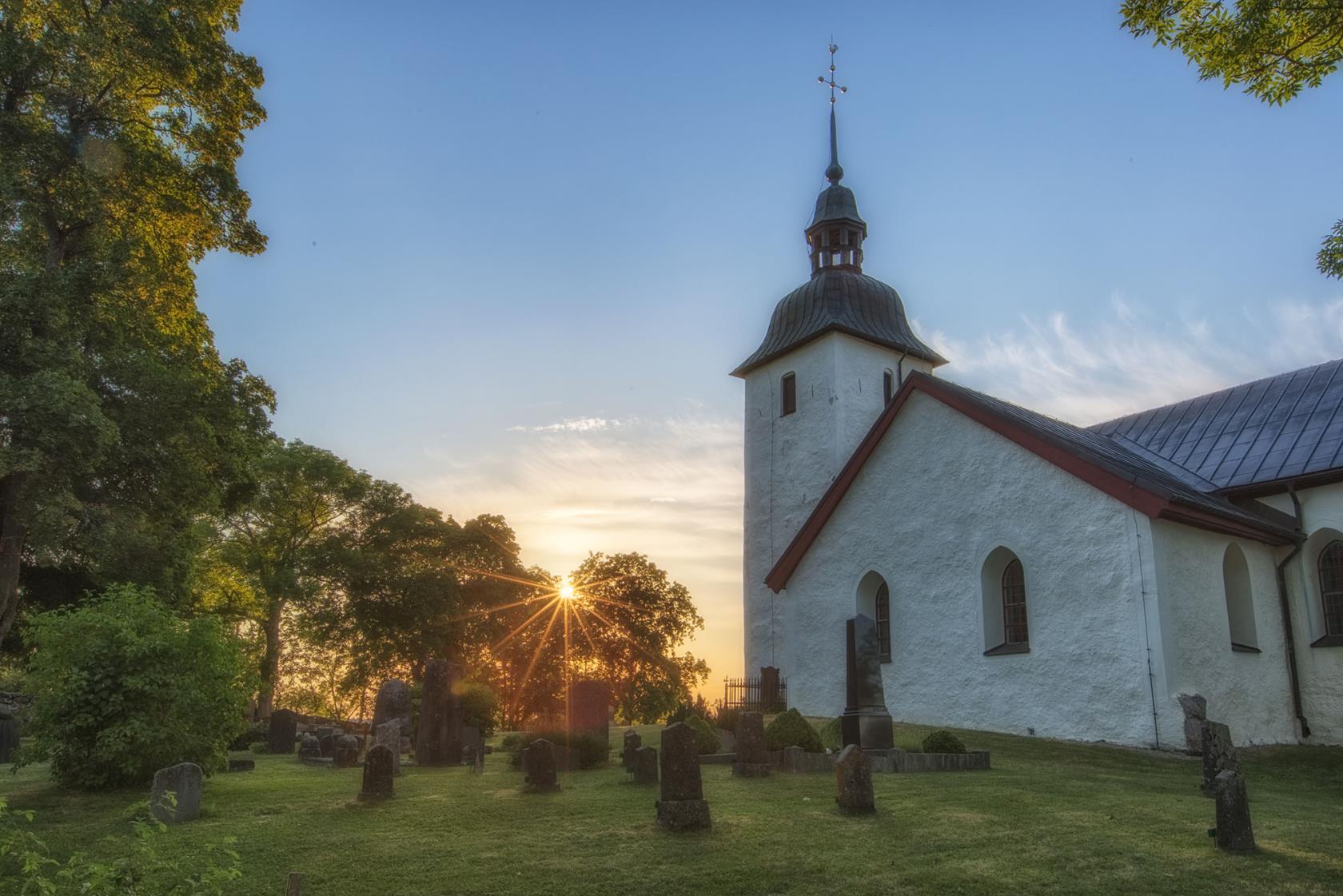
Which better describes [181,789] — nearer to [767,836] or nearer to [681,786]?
[681,786]

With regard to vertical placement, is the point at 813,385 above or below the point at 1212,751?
above

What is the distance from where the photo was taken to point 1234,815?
23.3ft

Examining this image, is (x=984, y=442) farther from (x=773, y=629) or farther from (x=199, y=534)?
(x=199, y=534)

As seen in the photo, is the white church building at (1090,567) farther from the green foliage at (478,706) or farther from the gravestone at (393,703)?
the gravestone at (393,703)

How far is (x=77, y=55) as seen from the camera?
553 inches

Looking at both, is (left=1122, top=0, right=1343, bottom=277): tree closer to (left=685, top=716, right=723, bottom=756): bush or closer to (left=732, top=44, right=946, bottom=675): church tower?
(left=685, top=716, right=723, bottom=756): bush

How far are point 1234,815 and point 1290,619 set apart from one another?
11648 millimetres

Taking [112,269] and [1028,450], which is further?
[1028,450]

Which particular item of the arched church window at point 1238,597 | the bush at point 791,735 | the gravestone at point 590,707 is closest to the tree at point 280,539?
the gravestone at point 590,707

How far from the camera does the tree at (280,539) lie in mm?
30844

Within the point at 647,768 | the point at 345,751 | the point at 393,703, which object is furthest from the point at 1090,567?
the point at 345,751

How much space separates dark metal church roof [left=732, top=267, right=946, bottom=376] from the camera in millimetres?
27641

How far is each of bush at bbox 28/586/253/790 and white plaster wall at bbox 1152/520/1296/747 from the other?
13.6m

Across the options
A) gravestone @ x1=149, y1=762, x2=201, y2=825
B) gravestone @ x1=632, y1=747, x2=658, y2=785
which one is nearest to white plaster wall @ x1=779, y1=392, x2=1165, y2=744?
gravestone @ x1=632, y1=747, x2=658, y2=785
